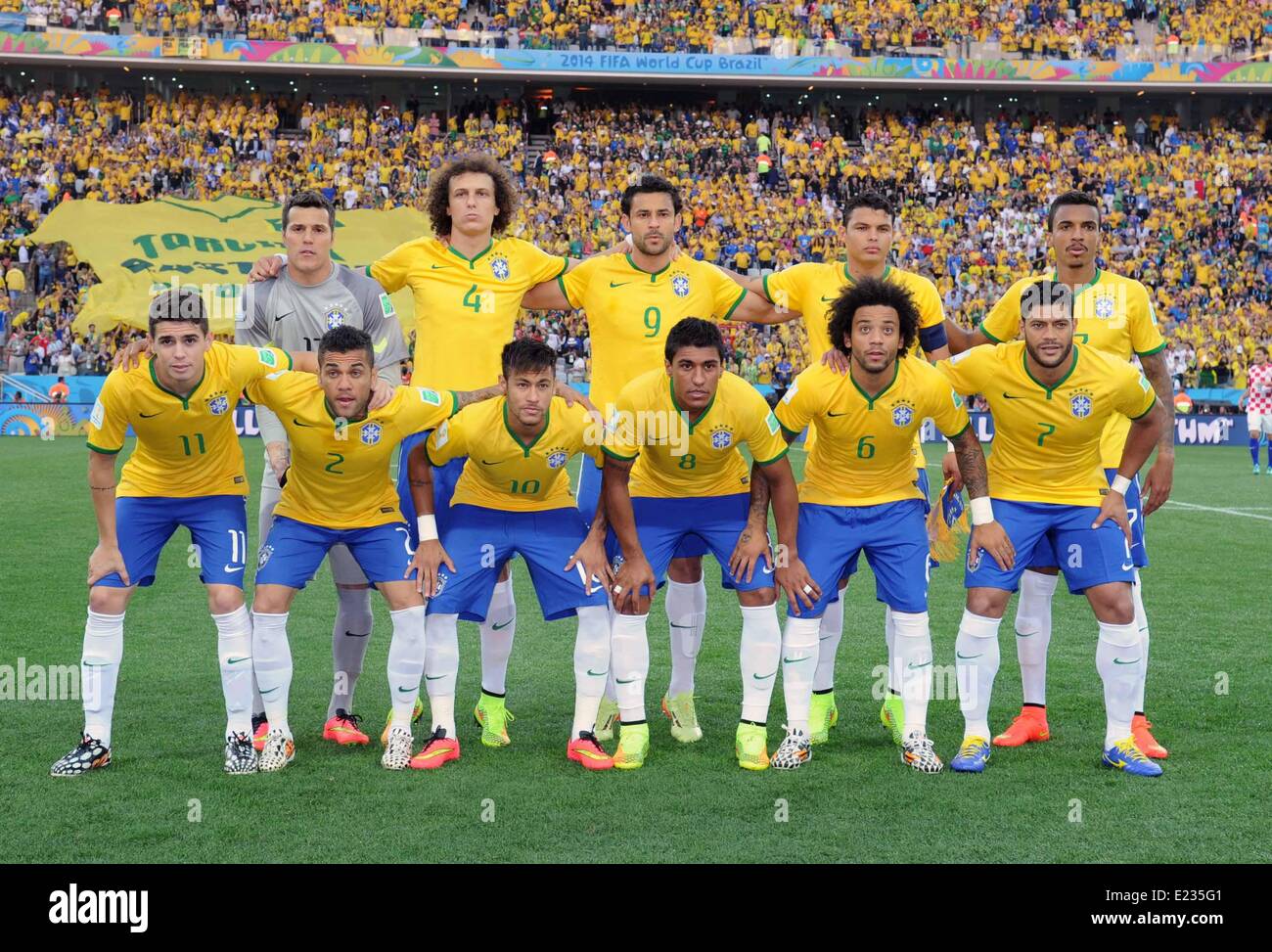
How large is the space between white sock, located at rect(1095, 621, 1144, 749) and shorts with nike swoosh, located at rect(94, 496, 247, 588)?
12.6 feet

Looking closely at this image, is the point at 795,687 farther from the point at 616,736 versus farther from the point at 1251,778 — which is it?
the point at 1251,778

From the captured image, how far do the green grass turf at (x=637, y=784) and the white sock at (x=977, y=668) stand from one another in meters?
0.20

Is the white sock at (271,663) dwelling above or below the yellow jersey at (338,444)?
below

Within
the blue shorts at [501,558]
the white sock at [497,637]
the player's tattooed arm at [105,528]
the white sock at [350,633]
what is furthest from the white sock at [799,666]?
the player's tattooed arm at [105,528]

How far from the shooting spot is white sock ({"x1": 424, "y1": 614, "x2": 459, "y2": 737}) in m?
6.04

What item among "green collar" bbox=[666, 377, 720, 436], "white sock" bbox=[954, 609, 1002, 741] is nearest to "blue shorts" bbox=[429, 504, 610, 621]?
"green collar" bbox=[666, 377, 720, 436]

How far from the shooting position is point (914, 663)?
596cm

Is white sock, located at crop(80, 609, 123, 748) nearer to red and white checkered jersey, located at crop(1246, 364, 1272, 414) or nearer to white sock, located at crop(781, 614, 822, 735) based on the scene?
white sock, located at crop(781, 614, 822, 735)

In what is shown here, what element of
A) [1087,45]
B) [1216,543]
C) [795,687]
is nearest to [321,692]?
[795,687]

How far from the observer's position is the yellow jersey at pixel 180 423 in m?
5.80

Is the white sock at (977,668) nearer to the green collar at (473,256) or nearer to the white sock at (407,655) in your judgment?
the white sock at (407,655)
